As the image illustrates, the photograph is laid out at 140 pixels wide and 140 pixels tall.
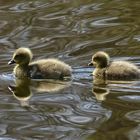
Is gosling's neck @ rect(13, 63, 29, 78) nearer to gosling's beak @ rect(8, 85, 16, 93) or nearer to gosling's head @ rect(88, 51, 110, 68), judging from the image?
gosling's beak @ rect(8, 85, 16, 93)

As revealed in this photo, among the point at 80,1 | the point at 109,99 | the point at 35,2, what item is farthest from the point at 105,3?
the point at 109,99

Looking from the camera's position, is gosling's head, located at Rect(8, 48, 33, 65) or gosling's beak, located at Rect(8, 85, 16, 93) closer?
gosling's beak, located at Rect(8, 85, 16, 93)

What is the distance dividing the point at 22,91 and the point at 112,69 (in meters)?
0.64

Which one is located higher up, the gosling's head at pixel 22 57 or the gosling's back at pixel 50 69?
the gosling's head at pixel 22 57

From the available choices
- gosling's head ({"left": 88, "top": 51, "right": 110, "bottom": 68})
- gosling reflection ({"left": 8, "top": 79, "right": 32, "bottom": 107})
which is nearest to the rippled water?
gosling reflection ({"left": 8, "top": 79, "right": 32, "bottom": 107})

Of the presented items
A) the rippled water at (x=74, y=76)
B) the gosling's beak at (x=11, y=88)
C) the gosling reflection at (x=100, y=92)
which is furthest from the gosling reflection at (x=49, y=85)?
the gosling reflection at (x=100, y=92)

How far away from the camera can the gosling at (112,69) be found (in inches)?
177

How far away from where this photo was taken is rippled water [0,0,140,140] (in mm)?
3562

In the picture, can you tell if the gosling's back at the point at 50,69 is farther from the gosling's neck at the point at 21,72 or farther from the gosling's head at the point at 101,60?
the gosling's head at the point at 101,60

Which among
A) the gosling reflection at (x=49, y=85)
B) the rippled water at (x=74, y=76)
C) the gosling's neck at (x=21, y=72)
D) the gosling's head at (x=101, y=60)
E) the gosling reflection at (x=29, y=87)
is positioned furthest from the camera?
the gosling's neck at (x=21, y=72)

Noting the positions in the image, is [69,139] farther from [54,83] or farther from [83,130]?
[54,83]

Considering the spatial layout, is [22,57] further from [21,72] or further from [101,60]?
[101,60]

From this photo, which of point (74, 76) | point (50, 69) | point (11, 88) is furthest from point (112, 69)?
point (11, 88)

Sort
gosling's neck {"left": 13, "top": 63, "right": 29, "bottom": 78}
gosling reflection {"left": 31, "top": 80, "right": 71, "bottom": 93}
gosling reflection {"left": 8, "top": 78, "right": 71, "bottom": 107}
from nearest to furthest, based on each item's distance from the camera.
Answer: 1. gosling reflection {"left": 8, "top": 78, "right": 71, "bottom": 107}
2. gosling reflection {"left": 31, "top": 80, "right": 71, "bottom": 93}
3. gosling's neck {"left": 13, "top": 63, "right": 29, "bottom": 78}
